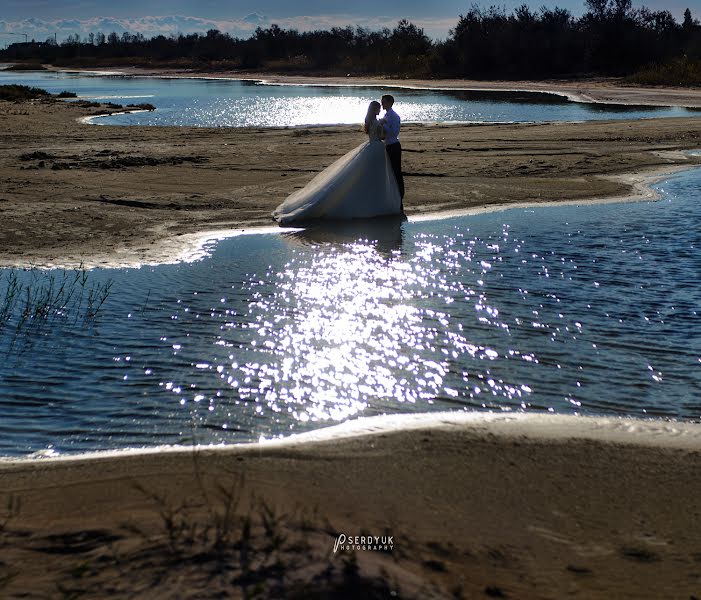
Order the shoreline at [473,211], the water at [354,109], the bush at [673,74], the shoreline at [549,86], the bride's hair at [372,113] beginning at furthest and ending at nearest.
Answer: the bush at [673,74] < the shoreline at [549,86] < the water at [354,109] < the bride's hair at [372,113] < the shoreline at [473,211]

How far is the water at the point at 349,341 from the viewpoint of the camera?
6566 mm

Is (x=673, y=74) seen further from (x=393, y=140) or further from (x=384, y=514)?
(x=384, y=514)

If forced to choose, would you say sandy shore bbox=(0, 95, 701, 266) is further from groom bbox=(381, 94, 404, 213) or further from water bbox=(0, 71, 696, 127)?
water bbox=(0, 71, 696, 127)

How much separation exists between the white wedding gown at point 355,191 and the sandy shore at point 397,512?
28.1 ft

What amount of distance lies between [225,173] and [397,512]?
15108 millimetres

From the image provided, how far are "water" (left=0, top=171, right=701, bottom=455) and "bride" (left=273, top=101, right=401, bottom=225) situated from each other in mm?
1939

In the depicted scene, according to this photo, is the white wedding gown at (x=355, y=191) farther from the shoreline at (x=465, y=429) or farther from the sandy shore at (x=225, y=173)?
the shoreline at (x=465, y=429)

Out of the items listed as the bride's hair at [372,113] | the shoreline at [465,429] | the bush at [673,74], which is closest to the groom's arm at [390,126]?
the bride's hair at [372,113]

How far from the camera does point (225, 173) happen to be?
751 inches

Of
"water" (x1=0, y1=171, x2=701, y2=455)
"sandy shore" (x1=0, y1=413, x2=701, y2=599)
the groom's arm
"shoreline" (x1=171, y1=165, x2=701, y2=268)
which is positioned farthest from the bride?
"sandy shore" (x1=0, y1=413, x2=701, y2=599)

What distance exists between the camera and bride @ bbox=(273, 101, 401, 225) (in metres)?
14.5

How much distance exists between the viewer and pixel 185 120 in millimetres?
37469

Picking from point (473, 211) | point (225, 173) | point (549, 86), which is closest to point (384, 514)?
point (473, 211)

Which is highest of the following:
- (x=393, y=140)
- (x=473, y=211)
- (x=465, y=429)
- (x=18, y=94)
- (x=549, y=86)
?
(x=549, y=86)
